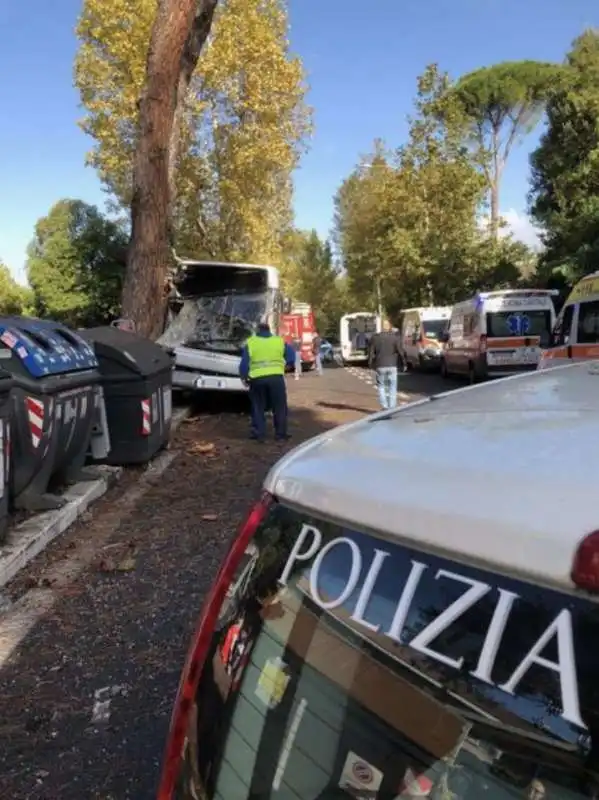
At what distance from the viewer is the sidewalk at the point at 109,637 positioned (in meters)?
3.49

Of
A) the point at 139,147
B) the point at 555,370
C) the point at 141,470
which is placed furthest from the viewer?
the point at 139,147

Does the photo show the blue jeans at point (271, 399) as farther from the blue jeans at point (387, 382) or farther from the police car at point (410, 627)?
the police car at point (410, 627)

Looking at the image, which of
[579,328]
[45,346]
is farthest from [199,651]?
→ [579,328]

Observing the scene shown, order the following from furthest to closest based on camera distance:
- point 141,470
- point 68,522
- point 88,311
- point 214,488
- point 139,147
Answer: point 88,311, point 139,147, point 141,470, point 214,488, point 68,522

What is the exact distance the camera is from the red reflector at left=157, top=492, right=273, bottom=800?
68.2 inches

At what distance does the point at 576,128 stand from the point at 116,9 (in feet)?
51.4

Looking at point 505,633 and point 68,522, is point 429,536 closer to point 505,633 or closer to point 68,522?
point 505,633

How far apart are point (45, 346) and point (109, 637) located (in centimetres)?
330

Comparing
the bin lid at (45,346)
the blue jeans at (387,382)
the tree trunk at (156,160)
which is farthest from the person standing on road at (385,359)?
the bin lid at (45,346)

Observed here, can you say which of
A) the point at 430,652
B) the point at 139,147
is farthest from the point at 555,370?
the point at 139,147

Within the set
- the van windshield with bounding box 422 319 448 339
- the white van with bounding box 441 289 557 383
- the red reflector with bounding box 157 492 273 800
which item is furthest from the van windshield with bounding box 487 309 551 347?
the red reflector with bounding box 157 492 273 800

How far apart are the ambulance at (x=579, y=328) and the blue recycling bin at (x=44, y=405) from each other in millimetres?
6997

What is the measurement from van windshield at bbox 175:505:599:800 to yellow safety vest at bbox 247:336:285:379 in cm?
1037

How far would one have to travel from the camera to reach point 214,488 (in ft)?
28.8
